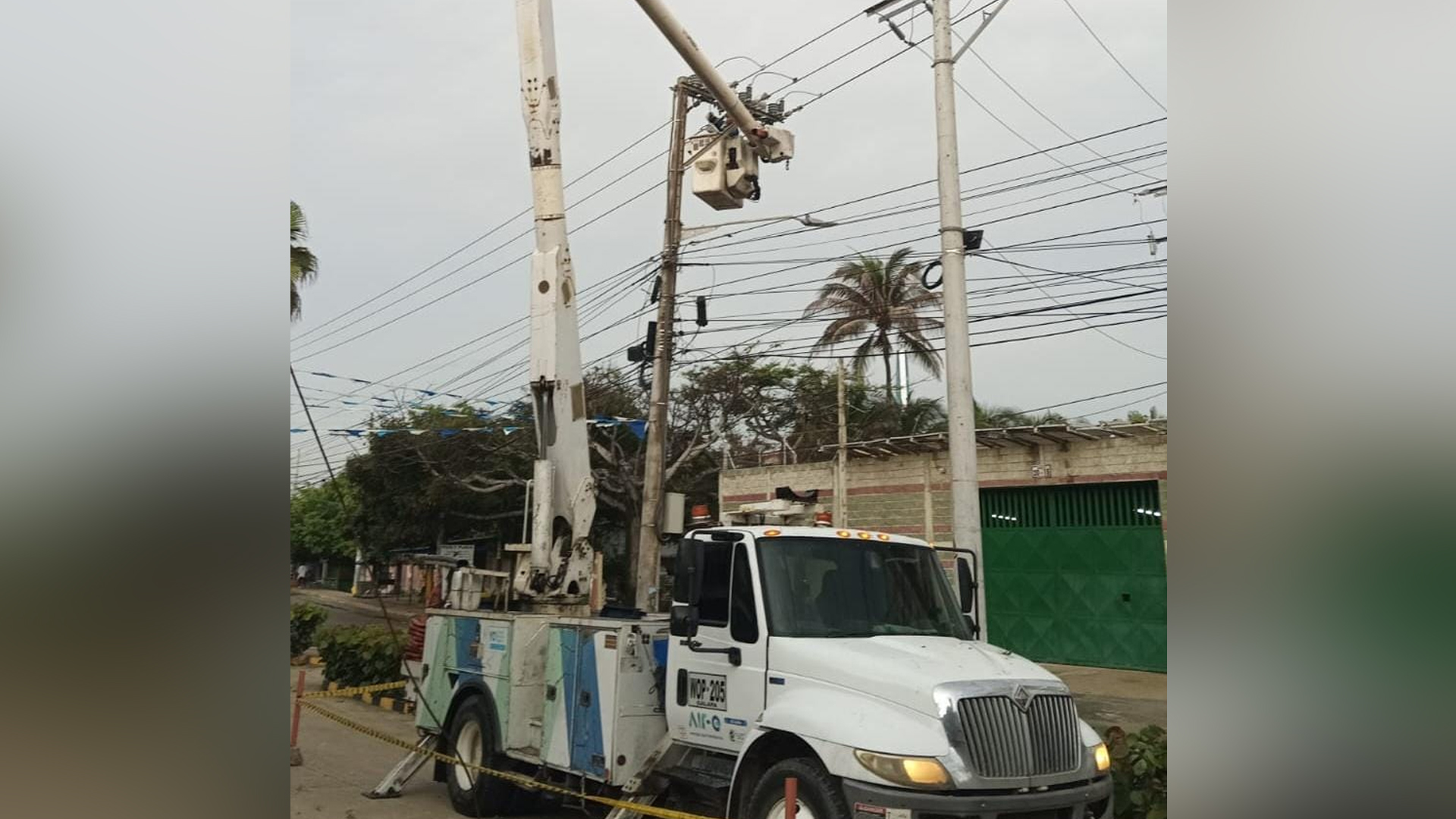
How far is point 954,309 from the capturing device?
10414 millimetres

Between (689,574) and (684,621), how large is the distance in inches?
13.7

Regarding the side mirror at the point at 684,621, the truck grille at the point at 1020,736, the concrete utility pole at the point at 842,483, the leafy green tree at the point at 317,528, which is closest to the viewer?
the truck grille at the point at 1020,736

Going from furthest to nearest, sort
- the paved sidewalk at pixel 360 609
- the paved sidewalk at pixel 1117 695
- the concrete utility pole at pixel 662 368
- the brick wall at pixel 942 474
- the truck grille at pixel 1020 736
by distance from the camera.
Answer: the paved sidewalk at pixel 360 609 < the brick wall at pixel 942 474 < the concrete utility pole at pixel 662 368 < the paved sidewalk at pixel 1117 695 < the truck grille at pixel 1020 736

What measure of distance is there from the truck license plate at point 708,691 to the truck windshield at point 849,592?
0.68 m

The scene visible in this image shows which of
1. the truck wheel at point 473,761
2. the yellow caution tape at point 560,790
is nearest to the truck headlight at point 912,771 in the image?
the yellow caution tape at point 560,790

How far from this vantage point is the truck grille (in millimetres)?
6301

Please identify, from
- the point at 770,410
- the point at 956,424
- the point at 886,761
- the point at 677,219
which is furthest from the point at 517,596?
the point at 770,410

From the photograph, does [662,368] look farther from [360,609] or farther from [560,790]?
[360,609]

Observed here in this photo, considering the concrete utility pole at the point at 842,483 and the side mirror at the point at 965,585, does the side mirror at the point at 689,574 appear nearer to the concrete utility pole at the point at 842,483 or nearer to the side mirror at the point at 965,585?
the side mirror at the point at 965,585

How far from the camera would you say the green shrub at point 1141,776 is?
739 centimetres

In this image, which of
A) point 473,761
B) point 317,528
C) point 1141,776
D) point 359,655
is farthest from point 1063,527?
point 317,528

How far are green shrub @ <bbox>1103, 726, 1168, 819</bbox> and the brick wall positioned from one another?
968 cm
